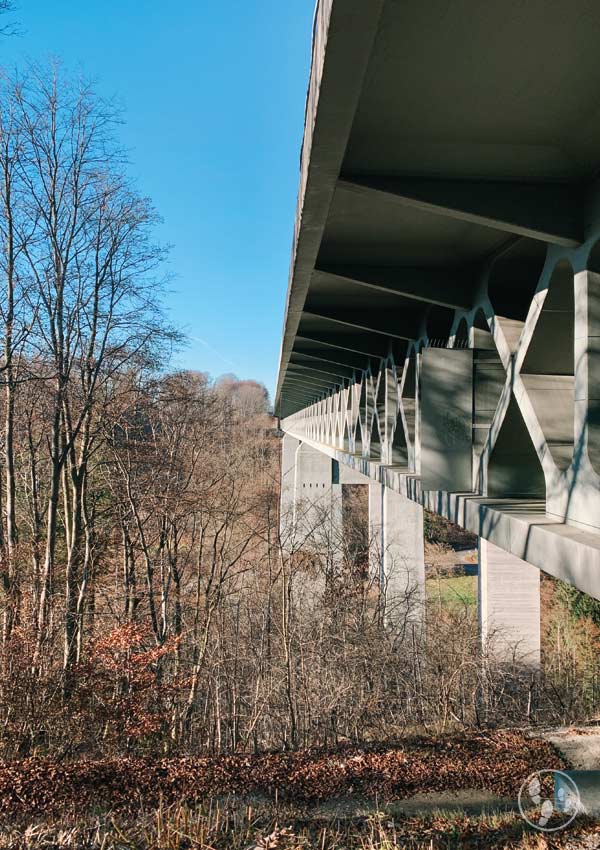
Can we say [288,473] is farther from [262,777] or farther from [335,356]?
[262,777]

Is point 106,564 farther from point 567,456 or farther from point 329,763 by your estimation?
point 567,456

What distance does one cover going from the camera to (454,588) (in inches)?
1377

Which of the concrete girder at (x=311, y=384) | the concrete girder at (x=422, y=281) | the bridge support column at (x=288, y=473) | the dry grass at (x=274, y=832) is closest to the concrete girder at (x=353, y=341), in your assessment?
the concrete girder at (x=422, y=281)

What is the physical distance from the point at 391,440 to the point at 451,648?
1017 cm

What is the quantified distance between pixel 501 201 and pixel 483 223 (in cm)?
15

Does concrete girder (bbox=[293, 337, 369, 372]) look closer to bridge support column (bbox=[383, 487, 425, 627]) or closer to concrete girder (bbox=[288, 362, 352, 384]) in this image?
concrete girder (bbox=[288, 362, 352, 384])

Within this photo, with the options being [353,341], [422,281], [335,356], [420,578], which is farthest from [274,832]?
[420,578]

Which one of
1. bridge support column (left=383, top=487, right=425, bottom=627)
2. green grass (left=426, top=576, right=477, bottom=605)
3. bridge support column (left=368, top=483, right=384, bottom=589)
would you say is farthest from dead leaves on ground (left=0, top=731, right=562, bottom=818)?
green grass (left=426, top=576, right=477, bottom=605)

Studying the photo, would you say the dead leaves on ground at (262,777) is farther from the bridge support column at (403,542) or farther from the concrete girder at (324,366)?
the bridge support column at (403,542)

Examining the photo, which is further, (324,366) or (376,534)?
(376,534)

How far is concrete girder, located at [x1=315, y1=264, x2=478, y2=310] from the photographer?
5.66 metres

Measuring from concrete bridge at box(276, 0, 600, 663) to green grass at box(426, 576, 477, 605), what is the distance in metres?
27.3

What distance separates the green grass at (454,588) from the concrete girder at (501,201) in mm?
29104

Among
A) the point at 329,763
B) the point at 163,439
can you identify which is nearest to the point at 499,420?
the point at 329,763
